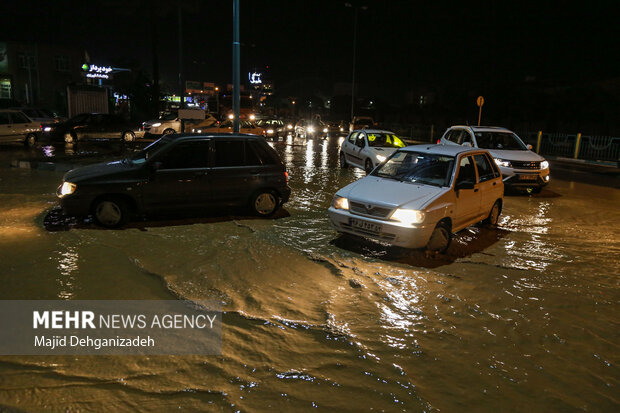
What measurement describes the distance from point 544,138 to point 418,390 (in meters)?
26.6

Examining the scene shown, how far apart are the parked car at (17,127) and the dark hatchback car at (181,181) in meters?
17.2

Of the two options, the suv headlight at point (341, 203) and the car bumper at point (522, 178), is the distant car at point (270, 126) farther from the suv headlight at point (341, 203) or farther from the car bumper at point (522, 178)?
the suv headlight at point (341, 203)

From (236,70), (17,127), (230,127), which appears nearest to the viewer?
(236,70)

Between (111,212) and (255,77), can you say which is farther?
(255,77)

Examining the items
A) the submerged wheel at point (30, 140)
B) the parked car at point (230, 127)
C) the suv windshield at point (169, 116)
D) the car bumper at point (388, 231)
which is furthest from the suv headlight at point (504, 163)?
the suv windshield at point (169, 116)

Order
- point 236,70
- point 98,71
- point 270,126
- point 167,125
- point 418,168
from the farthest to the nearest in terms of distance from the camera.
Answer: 1. point 98,71
2. point 270,126
3. point 167,125
4. point 236,70
5. point 418,168

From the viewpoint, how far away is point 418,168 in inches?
316

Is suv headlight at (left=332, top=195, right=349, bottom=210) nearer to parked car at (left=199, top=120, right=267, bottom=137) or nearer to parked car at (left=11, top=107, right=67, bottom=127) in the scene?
parked car at (left=199, top=120, right=267, bottom=137)

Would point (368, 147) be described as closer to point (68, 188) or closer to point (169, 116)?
point (68, 188)

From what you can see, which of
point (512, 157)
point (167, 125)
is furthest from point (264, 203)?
point (167, 125)

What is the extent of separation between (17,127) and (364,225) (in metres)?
21.7

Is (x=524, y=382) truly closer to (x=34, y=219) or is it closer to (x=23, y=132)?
(x=34, y=219)

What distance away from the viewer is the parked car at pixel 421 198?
264 inches

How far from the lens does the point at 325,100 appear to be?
129125mm
